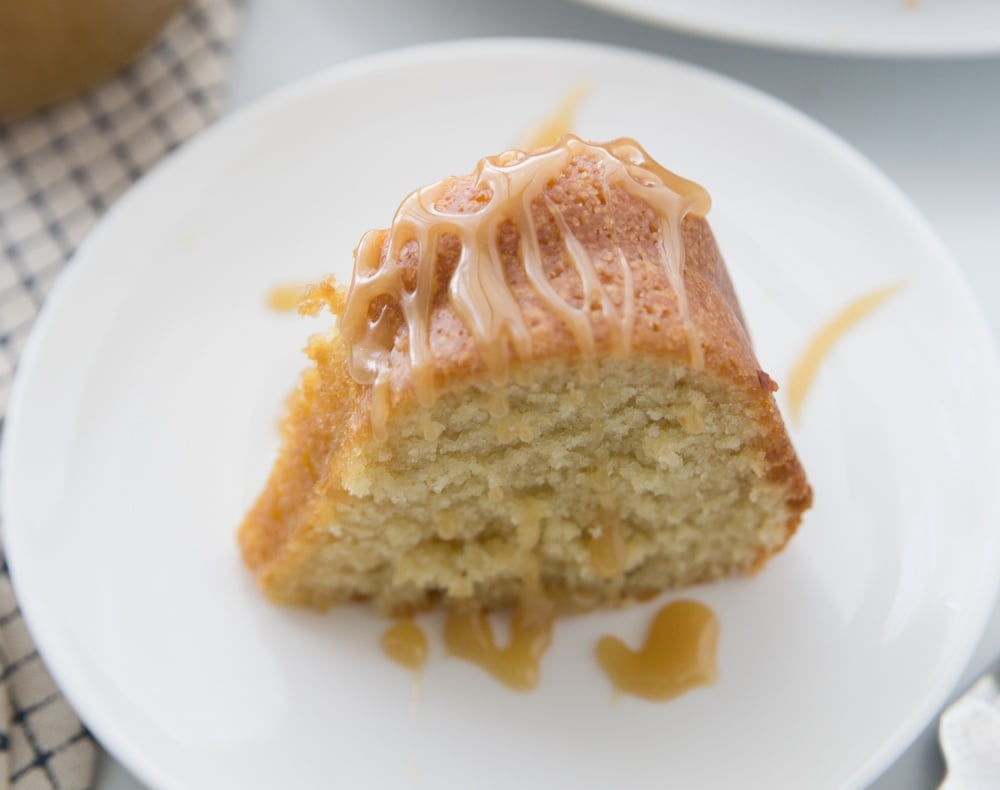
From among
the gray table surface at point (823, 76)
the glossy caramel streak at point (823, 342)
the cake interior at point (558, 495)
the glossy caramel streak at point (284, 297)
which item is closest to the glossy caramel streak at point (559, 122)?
the gray table surface at point (823, 76)

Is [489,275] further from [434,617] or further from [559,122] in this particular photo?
[559,122]

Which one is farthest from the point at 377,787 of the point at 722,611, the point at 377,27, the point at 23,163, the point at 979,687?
the point at 377,27

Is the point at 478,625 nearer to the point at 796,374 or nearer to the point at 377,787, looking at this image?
the point at 377,787

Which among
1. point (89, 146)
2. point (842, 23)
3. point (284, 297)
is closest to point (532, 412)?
point (284, 297)

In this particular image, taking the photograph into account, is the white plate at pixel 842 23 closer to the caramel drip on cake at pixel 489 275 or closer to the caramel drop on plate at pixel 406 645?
the caramel drip on cake at pixel 489 275

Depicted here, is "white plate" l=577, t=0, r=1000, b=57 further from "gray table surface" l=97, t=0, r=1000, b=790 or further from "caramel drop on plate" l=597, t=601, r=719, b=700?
"caramel drop on plate" l=597, t=601, r=719, b=700

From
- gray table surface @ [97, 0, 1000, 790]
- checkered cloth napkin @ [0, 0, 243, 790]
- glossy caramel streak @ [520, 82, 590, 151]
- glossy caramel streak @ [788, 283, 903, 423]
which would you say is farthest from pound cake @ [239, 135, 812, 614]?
gray table surface @ [97, 0, 1000, 790]
